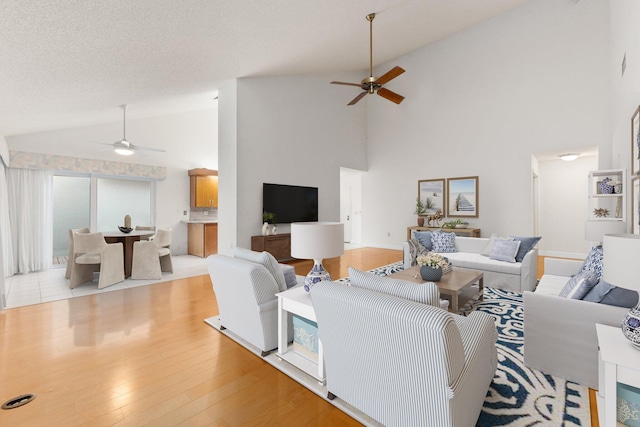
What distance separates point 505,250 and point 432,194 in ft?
10.4

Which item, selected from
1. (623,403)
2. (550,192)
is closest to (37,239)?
(623,403)

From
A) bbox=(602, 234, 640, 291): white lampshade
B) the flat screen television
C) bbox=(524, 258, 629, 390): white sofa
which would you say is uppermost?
the flat screen television

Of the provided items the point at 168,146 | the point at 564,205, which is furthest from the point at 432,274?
the point at 168,146

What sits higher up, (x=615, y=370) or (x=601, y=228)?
(x=601, y=228)

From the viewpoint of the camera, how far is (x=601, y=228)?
3521mm

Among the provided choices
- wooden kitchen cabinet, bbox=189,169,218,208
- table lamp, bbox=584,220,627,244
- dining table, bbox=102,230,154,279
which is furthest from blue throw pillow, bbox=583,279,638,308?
wooden kitchen cabinet, bbox=189,169,218,208

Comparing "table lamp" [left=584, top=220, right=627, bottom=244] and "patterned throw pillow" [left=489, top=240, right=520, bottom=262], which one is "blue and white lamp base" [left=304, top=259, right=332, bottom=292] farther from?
"table lamp" [left=584, top=220, right=627, bottom=244]

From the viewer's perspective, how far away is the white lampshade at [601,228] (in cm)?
347

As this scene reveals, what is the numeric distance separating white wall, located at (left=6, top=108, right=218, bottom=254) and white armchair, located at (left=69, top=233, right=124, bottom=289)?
229 centimetres

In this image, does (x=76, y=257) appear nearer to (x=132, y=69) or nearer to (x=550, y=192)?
(x=132, y=69)

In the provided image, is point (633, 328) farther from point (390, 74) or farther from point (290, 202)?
point (290, 202)

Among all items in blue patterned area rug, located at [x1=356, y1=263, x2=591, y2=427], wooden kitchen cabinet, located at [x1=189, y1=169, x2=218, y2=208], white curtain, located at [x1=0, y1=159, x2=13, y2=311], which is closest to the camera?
blue patterned area rug, located at [x1=356, y1=263, x2=591, y2=427]

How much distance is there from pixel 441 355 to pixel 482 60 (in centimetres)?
729

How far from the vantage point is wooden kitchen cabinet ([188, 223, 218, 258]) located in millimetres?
6602
